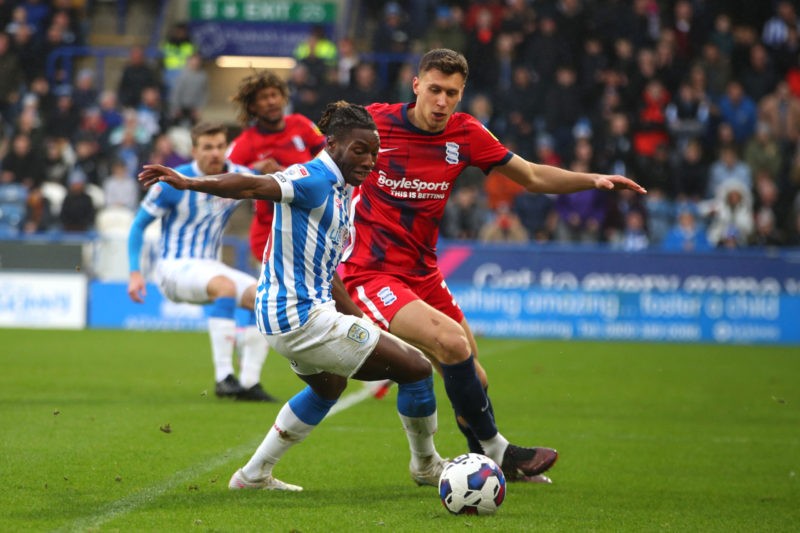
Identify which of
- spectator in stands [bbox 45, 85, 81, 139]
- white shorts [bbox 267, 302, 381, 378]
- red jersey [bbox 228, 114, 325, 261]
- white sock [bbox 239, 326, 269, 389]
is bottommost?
white sock [bbox 239, 326, 269, 389]

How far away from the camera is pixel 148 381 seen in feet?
36.3

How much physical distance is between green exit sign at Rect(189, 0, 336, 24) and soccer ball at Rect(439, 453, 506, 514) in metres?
18.5

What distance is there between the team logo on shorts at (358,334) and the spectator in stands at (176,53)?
16.4 metres

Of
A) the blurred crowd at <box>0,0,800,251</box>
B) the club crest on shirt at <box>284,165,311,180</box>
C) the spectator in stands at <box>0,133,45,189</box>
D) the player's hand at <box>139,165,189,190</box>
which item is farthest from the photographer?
the spectator in stands at <box>0,133,45,189</box>

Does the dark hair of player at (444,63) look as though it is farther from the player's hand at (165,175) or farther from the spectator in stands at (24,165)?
the spectator in stands at (24,165)

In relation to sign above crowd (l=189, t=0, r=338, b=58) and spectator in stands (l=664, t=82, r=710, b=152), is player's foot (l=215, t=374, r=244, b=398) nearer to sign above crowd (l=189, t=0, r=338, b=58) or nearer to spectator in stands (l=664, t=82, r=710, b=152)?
spectator in stands (l=664, t=82, r=710, b=152)

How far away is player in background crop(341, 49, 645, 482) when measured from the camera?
6492mm

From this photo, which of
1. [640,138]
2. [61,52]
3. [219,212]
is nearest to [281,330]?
[219,212]

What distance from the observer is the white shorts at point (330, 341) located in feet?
18.4

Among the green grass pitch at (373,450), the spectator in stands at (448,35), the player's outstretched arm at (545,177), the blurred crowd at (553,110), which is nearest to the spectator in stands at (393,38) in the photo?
the blurred crowd at (553,110)

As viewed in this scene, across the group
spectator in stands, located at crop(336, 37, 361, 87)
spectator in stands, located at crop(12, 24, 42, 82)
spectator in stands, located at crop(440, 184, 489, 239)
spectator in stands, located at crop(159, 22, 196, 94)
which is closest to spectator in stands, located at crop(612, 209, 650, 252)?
spectator in stands, located at crop(440, 184, 489, 239)

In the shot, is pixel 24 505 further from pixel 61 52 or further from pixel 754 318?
pixel 61 52

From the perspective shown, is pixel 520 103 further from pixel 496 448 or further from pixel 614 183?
pixel 496 448

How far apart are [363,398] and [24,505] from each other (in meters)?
5.33
